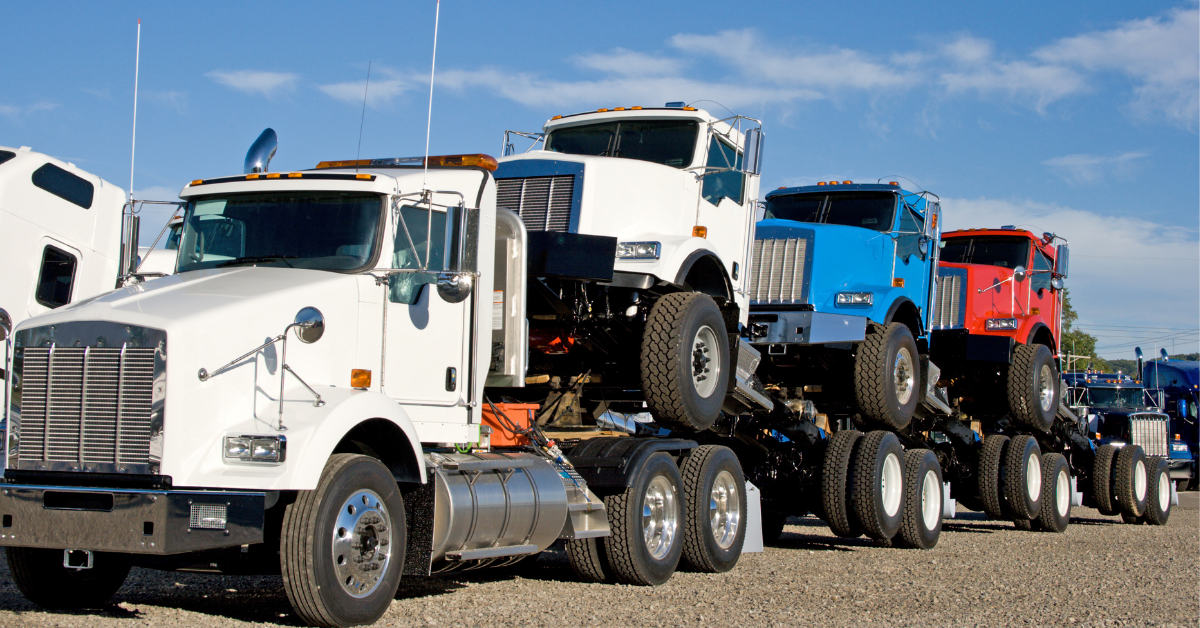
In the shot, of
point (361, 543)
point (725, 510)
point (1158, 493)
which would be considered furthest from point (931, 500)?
point (361, 543)

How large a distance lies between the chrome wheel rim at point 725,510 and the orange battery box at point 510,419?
7.32ft

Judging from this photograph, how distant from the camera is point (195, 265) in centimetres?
755

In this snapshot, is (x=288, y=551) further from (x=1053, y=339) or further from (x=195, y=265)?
(x=1053, y=339)

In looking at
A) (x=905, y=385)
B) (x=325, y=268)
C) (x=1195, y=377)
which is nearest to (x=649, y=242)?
(x=325, y=268)

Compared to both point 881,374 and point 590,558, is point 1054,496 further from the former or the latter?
point 590,558

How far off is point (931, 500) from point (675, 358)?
6371 millimetres

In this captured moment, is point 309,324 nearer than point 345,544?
No

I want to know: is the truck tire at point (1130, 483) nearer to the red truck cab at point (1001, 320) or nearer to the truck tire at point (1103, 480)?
the truck tire at point (1103, 480)

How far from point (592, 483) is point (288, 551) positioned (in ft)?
10.4

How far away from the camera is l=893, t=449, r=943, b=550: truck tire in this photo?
13555 mm

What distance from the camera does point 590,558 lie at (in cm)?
916

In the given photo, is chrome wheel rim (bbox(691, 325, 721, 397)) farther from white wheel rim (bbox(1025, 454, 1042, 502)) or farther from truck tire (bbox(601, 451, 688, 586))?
white wheel rim (bbox(1025, 454, 1042, 502))

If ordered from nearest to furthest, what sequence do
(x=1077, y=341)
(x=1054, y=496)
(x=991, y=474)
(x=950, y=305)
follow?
(x=991, y=474) < (x=950, y=305) < (x=1054, y=496) < (x=1077, y=341)

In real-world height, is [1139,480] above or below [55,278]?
below
